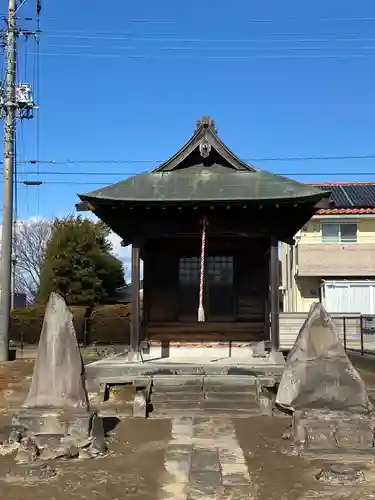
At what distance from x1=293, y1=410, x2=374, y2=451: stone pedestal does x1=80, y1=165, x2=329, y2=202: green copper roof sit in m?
6.31

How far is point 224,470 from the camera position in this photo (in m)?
7.09

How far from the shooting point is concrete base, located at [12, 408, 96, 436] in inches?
308

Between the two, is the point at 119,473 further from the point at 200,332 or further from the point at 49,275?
the point at 49,275

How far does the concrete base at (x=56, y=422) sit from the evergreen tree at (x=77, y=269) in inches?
1051

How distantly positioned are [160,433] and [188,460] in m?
1.77

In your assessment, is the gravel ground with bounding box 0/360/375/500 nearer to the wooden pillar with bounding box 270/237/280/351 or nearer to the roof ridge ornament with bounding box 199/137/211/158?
the wooden pillar with bounding box 270/237/280/351

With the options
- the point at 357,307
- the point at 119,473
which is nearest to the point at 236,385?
the point at 119,473

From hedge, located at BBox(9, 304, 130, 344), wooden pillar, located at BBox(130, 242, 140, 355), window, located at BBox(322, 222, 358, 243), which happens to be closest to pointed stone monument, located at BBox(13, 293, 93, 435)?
wooden pillar, located at BBox(130, 242, 140, 355)

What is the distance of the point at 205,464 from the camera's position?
23.9 feet

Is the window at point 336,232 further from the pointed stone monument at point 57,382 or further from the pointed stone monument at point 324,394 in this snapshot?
the pointed stone monument at point 57,382

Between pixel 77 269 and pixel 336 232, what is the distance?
16.1 m

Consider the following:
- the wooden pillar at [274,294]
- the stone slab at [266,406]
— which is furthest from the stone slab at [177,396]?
the wooden pillar at [274,294]

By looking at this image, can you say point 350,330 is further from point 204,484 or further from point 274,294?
point 204,484

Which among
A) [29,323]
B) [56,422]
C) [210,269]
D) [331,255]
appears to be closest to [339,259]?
[331,255]
